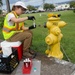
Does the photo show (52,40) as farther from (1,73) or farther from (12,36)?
(1,73)

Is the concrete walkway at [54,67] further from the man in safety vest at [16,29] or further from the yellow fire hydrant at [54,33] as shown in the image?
the man in safety vest at [16,29]

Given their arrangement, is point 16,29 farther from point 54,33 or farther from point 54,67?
point 54,67

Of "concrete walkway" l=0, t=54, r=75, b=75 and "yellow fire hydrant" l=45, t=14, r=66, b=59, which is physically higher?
"yellow fire hydrant" l=45, t=14, r=66, b=59

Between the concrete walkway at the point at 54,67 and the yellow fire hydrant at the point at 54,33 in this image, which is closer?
the concrete walkway at the point at 54,67

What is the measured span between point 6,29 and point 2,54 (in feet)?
1.99

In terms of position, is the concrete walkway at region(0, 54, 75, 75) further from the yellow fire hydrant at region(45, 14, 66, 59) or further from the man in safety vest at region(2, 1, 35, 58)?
the man in safety vest at region(2, 1, 35, 58)

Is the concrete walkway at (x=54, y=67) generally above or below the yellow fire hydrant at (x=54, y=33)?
below

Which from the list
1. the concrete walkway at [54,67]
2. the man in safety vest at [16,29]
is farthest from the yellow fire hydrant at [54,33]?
the man in safety vest at [16,29]

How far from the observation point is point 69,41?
27.3ft

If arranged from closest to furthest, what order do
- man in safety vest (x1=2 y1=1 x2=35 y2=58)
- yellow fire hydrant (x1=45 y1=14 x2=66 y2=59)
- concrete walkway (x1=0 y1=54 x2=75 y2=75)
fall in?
1. concrete walkway (x1=0 y1=54 x2=75 y2=75)
2. man in safety vest (x1=2 y1=1 x2=35 y2=58)
3. yellow fire hydrant (x1=45 y1=14 x2=66 y2=59)

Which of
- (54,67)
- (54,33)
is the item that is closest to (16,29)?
(54,33)

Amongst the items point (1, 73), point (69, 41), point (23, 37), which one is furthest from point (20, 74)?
point (69, 41)

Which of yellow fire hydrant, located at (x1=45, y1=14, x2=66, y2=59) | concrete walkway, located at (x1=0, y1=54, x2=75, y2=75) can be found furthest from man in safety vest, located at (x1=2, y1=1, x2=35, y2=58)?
concrete walkway, located at (x1=0, y1=54, x2=75, y2=75)

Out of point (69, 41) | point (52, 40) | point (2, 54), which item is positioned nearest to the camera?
point (2, 54)
